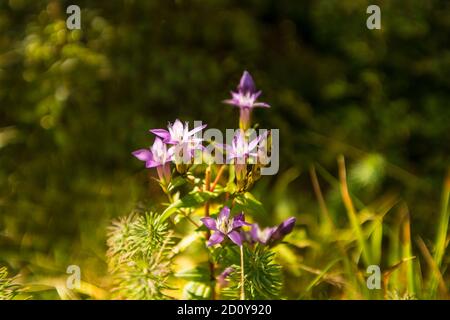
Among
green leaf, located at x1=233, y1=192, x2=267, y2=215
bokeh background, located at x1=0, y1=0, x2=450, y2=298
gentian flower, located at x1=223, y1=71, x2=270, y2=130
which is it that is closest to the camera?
Answer: green leaf, located at x1=233, y1=192, x2=267, y2=215

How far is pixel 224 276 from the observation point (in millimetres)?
1627

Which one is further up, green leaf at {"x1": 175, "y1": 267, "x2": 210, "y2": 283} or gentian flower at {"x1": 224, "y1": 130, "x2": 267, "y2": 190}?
gentian flower at {"x1": 224, "y1": 130, "x2": 267, "y2": 190}

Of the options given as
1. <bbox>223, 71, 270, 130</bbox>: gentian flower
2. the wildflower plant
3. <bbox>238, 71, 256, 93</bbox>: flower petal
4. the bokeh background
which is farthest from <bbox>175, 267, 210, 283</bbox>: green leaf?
the bokeh background

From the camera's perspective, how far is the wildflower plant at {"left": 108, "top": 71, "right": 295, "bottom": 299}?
144 cm

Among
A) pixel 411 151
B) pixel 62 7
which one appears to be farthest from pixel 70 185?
pixel 411 151

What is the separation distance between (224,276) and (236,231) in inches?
8.8

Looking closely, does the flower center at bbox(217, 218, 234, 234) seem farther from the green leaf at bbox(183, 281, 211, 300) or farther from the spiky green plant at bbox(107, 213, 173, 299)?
the green leaf at bbox(183, 281, 211, 300)

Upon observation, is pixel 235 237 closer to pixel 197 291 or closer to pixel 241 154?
pixel 241 154

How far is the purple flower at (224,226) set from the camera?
4.62 ft

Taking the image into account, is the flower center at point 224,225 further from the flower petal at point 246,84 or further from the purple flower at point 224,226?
the flower petal at point 246,84

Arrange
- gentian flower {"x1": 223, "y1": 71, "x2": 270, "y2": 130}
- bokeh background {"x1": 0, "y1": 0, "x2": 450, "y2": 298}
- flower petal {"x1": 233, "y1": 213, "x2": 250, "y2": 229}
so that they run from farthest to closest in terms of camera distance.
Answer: bokeh background {"x1": 0, "y1": 0, "x2": 450, "y2": 298}
gentian flower {"x1": 223, "y1": 71, "x2": 270, "y2": 130}
flower petal {"x1": 233, "y1": 213, "x2": 250, "y2": 229}

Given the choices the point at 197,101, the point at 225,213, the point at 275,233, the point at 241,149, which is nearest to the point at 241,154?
the point at 241,149

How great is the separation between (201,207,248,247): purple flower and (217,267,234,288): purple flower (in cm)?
16
